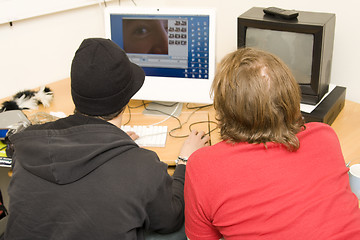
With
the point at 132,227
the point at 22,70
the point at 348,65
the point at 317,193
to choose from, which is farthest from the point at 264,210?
the point at 22,70

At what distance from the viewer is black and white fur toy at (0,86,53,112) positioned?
6.34 ft

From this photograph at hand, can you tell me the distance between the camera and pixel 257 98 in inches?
40.4

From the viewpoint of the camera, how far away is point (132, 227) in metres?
1.08

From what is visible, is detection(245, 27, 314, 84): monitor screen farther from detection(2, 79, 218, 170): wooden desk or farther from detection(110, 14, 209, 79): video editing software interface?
detection(2, 79, 218, 170): wooden desk

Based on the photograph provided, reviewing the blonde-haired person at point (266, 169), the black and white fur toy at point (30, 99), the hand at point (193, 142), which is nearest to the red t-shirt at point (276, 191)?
the blonde-haired person at point (266, 169)

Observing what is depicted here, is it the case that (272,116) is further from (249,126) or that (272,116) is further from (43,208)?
(43,208)

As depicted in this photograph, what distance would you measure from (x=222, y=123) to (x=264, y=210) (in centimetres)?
29

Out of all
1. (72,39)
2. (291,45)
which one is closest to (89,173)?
(291,45)

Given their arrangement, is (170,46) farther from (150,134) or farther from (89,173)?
(89,173)

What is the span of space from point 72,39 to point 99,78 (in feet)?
4.19

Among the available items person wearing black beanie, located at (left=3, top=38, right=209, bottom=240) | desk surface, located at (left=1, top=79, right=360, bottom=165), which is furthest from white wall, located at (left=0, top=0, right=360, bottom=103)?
person wearing black beanie, located at (left=3, top=38, right=209, bottom=240)

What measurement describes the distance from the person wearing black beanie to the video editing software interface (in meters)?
0.61

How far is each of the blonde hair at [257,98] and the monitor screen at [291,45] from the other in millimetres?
623

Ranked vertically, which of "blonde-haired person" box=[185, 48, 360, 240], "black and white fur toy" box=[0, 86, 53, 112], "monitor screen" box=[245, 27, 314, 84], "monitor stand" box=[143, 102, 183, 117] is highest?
"monitor screen" box=[245, 27, 314, 84]
